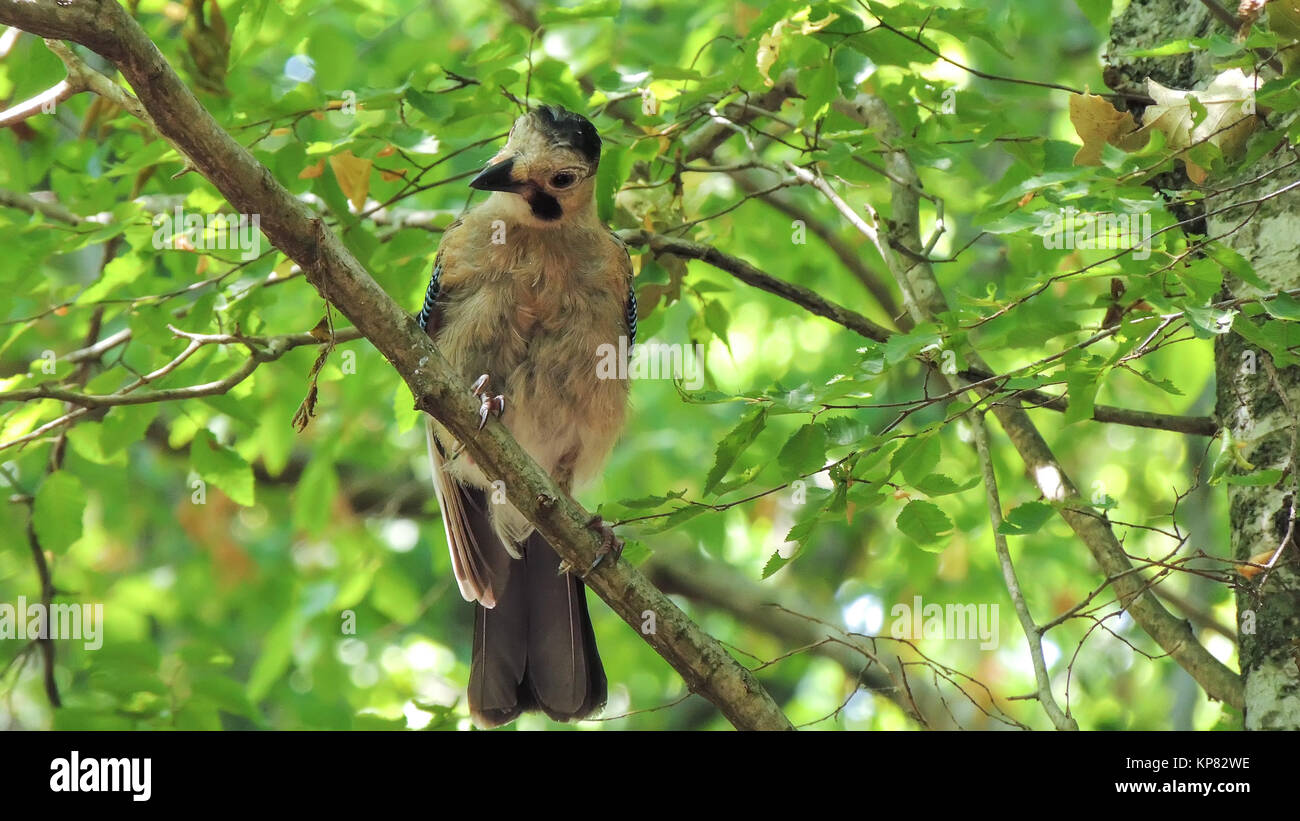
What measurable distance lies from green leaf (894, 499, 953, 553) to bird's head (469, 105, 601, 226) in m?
1.67

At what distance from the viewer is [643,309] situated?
4.29 metres

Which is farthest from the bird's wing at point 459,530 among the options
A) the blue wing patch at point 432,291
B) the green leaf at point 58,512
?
the green leaf at point 58,512

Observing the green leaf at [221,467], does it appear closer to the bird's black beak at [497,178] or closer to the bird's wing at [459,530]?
the bird's wing at [459,530]

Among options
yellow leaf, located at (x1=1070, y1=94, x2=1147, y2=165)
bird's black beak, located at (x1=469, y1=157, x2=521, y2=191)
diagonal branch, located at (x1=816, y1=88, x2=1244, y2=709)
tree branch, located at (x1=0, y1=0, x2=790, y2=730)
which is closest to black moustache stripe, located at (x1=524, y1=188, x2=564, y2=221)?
bird's black beak, located at (x1=469, y1=157, x2=521, y2=191)

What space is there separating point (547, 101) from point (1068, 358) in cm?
196

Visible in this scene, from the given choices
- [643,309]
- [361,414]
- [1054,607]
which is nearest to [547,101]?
[643,309]

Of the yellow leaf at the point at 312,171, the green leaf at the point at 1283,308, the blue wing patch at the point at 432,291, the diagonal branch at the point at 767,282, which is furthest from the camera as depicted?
the blue wing patch at the point at 432,291

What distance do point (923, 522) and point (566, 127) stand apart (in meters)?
1.76

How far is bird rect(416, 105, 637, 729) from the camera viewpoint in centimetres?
416

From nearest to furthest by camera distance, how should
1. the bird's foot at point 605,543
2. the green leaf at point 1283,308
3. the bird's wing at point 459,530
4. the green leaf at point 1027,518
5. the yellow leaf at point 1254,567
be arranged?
the green leaf at point 1283,308, the green leaf at point 1027,518, the yellow leaf at point 1254,567, the bird's foot at point 605,543, the bird's wing at point 459,530

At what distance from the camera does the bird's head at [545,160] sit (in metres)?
3.93

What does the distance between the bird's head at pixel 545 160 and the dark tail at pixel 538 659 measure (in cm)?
140

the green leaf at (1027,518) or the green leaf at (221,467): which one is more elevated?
the green leaf at (221,467)
